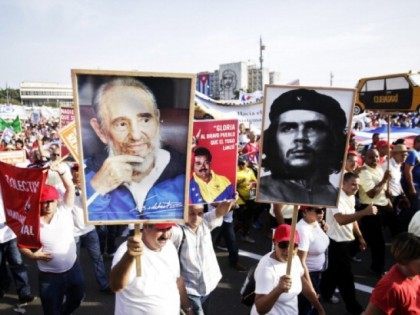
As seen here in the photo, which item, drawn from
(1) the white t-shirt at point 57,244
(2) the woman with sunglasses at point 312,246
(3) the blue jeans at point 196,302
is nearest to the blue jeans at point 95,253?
(1) the white t-shirt at point 57,244

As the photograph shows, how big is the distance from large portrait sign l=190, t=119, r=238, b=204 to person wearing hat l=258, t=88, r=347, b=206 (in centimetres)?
163

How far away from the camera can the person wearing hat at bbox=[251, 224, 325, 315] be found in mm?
2734

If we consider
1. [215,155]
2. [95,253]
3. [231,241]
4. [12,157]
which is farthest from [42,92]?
[215,155]

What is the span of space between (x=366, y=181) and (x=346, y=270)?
175cm

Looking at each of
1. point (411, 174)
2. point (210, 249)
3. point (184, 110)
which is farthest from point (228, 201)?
point (411, 174)

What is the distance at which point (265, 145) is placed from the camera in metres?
2.71

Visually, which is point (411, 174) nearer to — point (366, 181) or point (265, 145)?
point (366, 181)

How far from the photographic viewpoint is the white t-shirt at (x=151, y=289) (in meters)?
2.73

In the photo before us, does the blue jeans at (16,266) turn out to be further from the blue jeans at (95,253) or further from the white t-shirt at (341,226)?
the white t-shirt at (341,226)

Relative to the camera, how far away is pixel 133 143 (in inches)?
85.0

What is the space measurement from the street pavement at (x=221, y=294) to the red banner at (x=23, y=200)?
1.53m

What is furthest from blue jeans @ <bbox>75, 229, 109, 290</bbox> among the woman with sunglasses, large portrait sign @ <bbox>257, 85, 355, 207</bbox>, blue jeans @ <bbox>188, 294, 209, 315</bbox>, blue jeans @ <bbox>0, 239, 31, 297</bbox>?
large portrait sign @ <bbox>257, 85, 355, 207</bbox>

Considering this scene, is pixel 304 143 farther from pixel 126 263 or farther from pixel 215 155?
pixel 215 155

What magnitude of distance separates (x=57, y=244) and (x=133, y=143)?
A: 7.03 ft
